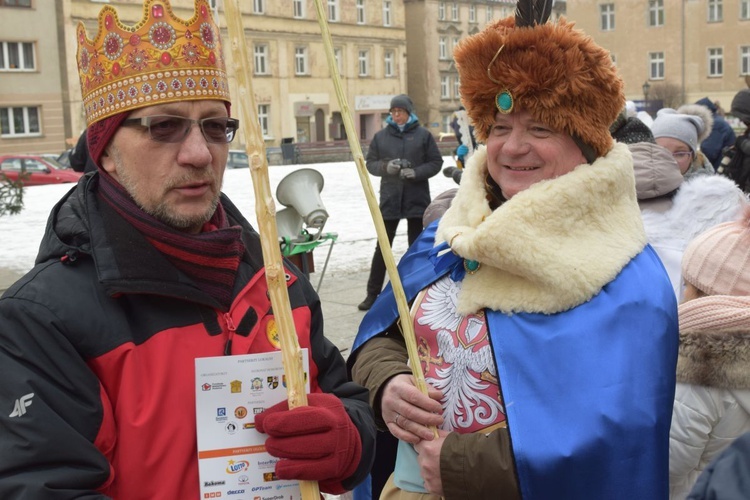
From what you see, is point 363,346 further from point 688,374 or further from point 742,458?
point 742,458

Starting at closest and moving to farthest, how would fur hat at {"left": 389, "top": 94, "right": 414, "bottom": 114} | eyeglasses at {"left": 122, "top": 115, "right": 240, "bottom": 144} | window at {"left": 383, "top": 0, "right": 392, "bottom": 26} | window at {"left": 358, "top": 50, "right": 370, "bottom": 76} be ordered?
eyeglasses at {"left": 122, "top": 115, "right": 240, "bottom": 144} < fur hat at {"left": 389, "top": 94, "right": 414, "bottom": 114} < window at {"left": 358, "top": 50, "right": 370, "bottom": 76} < window at {"left": 383, "top": 0, "right": 392, "bottom": 26}

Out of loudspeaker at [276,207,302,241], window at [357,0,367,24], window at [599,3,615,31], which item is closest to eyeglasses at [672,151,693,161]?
loudspeaker at [276,207,302,241]

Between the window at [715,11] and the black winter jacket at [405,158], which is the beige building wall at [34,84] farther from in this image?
the window at [715,11]

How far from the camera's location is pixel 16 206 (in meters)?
8.12

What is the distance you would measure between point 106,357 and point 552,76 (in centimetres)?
134

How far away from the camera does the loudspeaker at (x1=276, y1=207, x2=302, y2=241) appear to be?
6.20 m

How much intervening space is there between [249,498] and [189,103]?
860 millimetres

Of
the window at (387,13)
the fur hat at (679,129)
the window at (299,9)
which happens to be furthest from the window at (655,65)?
the fur hat at (679,129)

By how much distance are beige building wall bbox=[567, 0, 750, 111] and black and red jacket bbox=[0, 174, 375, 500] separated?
48881 millimetres

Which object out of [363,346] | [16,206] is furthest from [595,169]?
[16,206]

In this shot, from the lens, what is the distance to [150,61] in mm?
1875

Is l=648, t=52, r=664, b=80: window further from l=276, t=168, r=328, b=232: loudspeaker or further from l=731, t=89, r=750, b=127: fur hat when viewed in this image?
l=276, t=168, r=328, b=232: loudspeaker

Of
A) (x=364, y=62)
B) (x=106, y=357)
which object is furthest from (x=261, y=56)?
(x=106, y=357)

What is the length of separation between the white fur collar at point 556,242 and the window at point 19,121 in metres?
37.6
